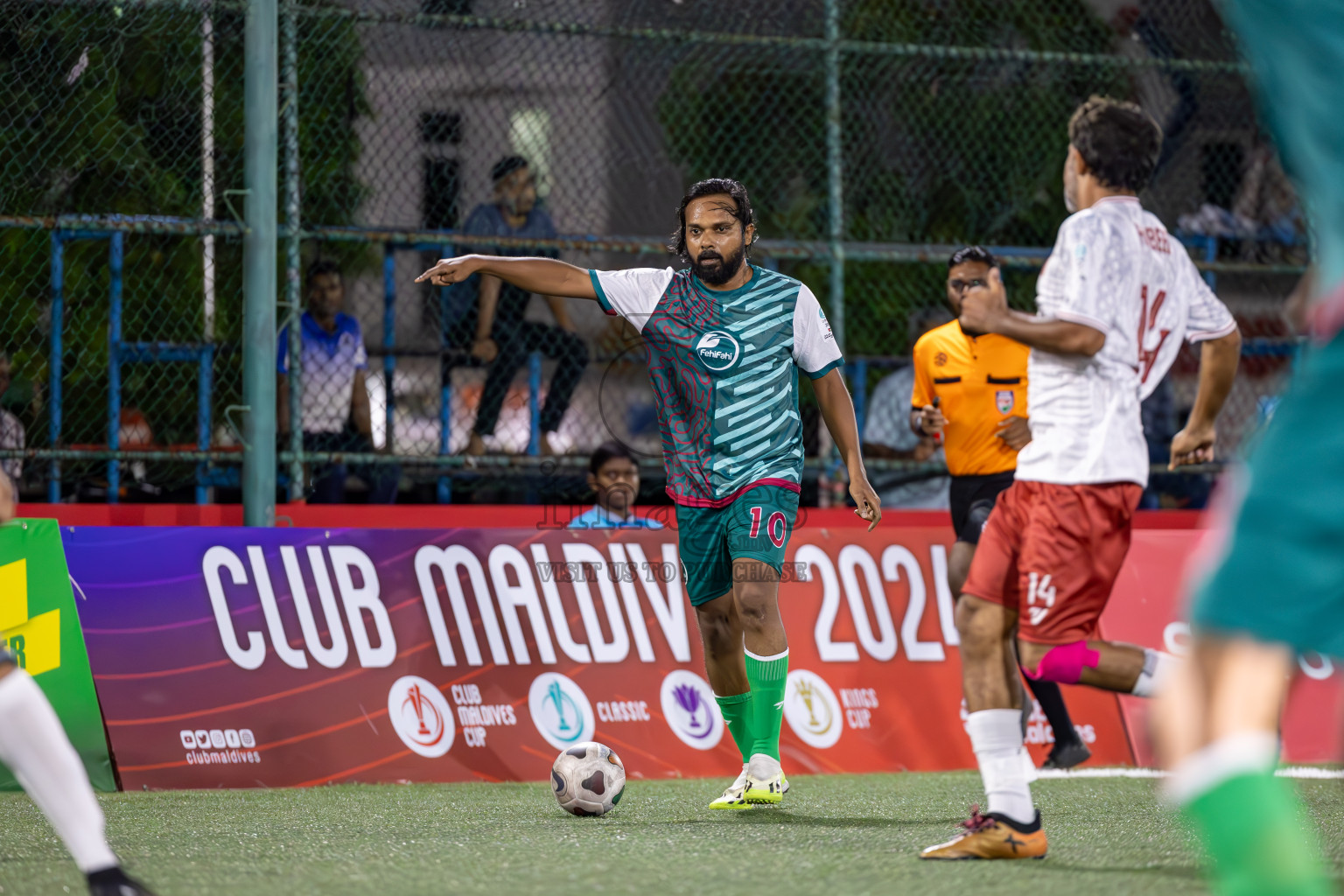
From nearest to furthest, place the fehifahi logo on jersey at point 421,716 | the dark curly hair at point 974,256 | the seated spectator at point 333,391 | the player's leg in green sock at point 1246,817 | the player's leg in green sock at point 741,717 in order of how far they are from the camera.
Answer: the player's leg in green sock at point 1246,817 < the player's leg in green sock at point 741,717 < the fehifahi logo on jersey at point 421,716 < the dark curly hair at point 974,256 < the seated spectator at point 333,391

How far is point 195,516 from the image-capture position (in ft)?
25.4

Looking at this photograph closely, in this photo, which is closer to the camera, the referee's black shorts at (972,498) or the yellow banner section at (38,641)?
the yellow banner section at (38,641)

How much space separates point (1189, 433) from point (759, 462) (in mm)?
1726

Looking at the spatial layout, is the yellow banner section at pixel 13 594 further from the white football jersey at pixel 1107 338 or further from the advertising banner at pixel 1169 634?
the advertising banner at pixel 1169 634

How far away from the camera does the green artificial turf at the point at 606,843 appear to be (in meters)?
3.85

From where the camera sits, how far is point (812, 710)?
7723 millimetres

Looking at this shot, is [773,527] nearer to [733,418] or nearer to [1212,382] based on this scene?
[733,418]

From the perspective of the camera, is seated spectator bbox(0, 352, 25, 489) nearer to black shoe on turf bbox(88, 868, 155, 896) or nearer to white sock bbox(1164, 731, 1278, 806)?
black shoe on turf bbox(88, 868, 155, 896)

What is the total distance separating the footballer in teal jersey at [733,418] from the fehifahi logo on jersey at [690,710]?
1604 mm

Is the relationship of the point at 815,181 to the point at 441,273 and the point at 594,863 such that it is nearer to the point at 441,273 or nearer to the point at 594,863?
the point at 441,273

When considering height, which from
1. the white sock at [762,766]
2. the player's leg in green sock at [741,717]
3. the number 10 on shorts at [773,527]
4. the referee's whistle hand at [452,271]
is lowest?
the white sock at [762,766]

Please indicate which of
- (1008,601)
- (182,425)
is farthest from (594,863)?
(182,425)

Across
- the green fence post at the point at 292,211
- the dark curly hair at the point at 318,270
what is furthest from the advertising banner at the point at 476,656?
the dark curly hair at the point at 318,270

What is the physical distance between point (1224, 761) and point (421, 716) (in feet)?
18.0
